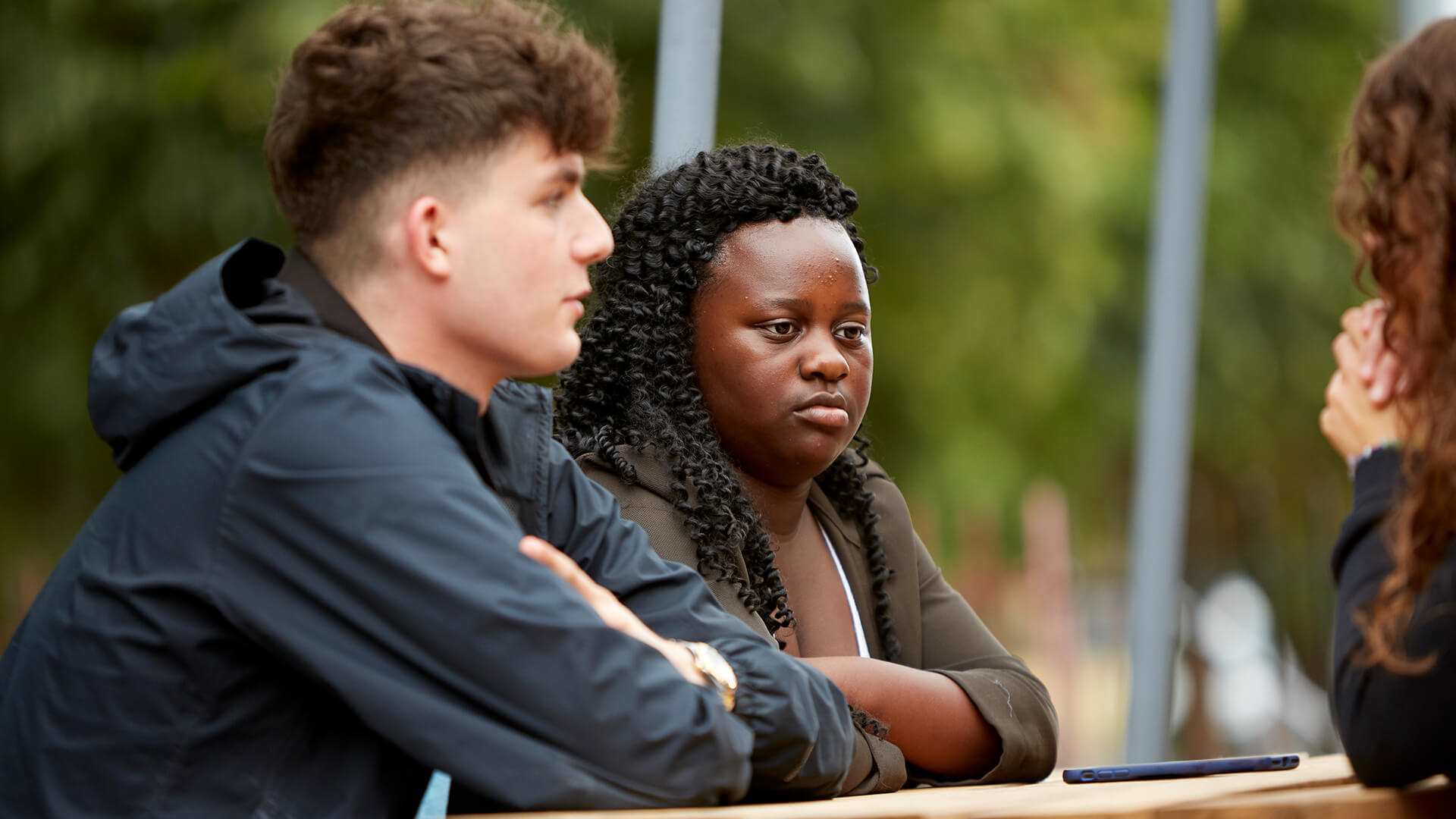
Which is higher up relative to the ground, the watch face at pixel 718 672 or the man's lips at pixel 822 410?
the man's lips at pixel 822 410

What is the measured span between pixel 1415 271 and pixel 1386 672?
1.68 ft

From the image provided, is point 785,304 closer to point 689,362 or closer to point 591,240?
point 689,362

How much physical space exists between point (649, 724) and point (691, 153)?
4.93 ft

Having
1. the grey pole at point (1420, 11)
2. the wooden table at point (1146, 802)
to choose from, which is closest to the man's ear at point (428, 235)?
the wooden table at point (1146, 802)

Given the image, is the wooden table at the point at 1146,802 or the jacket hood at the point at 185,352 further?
the jacket hood at the point at 185,352

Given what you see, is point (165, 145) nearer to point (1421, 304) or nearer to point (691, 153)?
point (691, 153)

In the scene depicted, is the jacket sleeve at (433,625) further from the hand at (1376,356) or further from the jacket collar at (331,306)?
the hand at (1376,356)

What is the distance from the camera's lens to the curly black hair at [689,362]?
2816 millimetres

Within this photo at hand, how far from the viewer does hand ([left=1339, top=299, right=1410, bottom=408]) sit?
231 cm

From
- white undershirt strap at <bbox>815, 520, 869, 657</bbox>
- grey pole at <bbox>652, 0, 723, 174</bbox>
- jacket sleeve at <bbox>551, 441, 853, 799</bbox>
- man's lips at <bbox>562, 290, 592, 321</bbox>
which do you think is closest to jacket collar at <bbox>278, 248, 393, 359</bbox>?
man's lips at <bbox>562, 290, 592, 321</bbox>

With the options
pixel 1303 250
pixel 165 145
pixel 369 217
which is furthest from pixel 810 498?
pixel 1303 250

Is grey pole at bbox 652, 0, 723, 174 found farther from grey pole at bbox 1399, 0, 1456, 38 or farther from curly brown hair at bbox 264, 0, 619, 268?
grey pole at bbox 1399, 0, 1456, 38

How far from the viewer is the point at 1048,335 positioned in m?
7.53

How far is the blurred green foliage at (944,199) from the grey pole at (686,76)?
2.09 meters
